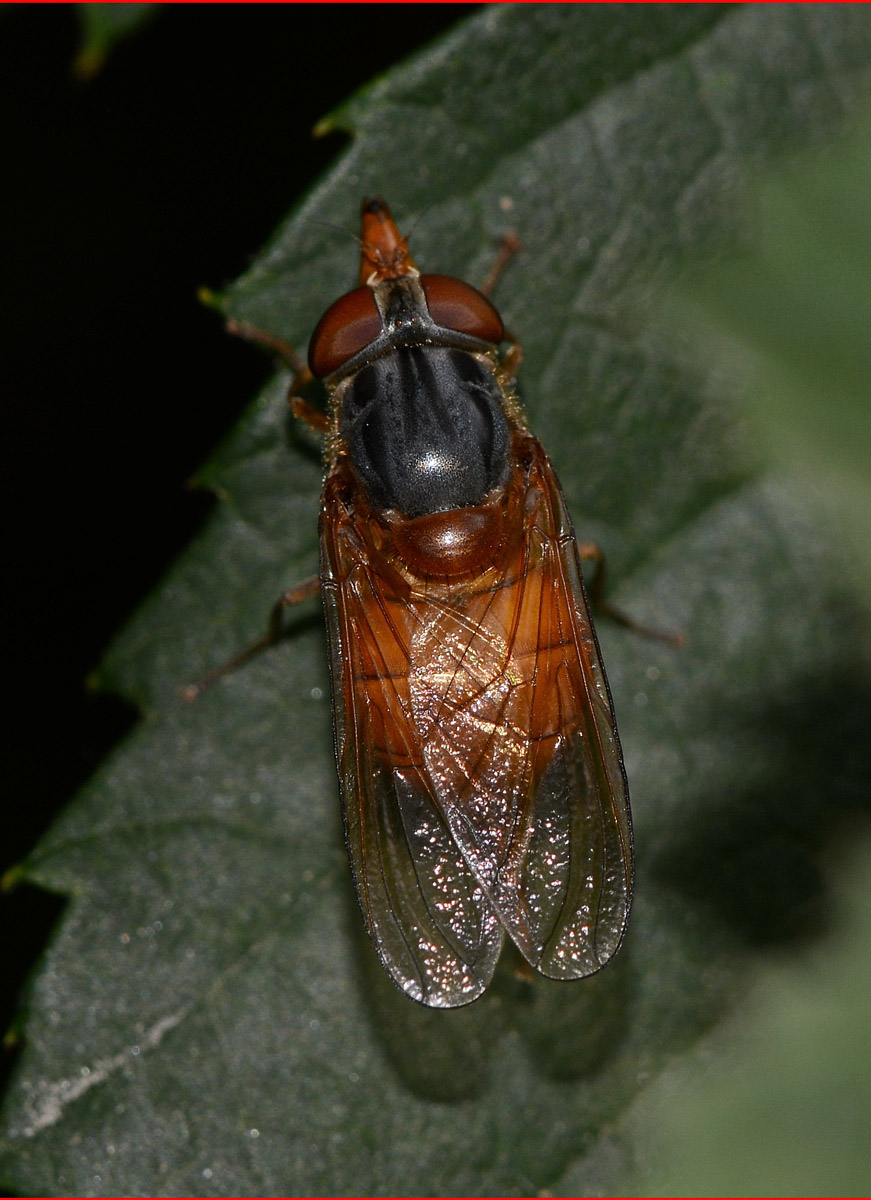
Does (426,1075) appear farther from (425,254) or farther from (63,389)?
(63,389)

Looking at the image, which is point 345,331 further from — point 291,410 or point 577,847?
point 577,847

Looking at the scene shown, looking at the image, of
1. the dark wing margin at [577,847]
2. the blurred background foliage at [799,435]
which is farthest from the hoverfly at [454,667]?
the blurred background foliage at [799,435]

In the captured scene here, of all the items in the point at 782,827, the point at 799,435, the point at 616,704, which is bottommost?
the point at 782,827

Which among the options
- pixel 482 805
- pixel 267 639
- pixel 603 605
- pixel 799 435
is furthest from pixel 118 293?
pixel 799 435

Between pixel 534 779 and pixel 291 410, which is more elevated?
pixel 291 410

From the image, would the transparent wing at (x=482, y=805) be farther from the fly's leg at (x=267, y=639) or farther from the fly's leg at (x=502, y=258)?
the fly's leg at (x=502, y=258)

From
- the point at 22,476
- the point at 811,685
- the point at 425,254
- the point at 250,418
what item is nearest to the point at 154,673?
the point at 250,418
